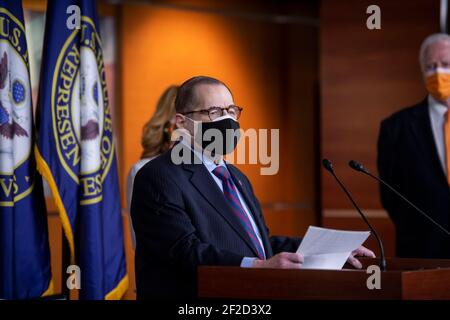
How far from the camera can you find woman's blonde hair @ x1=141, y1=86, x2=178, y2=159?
4.52 meters

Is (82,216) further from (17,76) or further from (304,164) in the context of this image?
(304,164)

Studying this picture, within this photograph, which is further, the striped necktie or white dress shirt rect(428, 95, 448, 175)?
white dress shirt rect(428, 95, 448, 175)

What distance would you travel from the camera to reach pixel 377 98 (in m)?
6.77

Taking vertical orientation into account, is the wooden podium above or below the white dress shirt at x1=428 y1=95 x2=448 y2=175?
below

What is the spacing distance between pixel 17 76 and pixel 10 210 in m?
0.69

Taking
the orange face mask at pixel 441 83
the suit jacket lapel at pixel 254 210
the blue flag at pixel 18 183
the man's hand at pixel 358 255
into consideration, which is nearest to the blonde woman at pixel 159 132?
the blue flag at pixel 18 183

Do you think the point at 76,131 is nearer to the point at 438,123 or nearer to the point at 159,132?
the point at 159,132

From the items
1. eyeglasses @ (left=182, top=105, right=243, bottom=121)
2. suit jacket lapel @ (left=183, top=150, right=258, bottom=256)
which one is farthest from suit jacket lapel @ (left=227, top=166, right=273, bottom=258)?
eyeglasses @ (left=182, top=105, right=243, bottom=121)

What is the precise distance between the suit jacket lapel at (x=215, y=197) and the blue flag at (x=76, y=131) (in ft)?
4.60

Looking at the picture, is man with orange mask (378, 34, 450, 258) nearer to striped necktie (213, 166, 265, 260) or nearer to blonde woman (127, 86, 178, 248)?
blonde woman (127, 86, 178, 248)

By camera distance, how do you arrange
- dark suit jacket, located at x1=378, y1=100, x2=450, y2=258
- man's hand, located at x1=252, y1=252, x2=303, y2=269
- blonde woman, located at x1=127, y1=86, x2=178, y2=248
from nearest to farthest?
man's hand, located at x1=252, y1=252, x2=303, y2=269, blonde woman, located at x1=127, y1=86, x2=178, y2=248, dark suit jacket, located at x1=378, y1=100, x2=450, y2=258

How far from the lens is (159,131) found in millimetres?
4520

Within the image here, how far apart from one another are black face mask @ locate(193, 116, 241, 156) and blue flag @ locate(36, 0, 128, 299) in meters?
1.41

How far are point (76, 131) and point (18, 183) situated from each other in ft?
1.43
